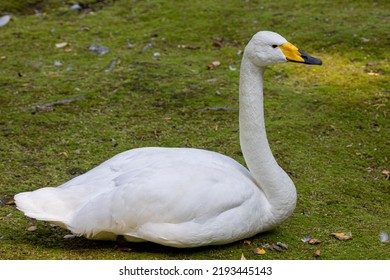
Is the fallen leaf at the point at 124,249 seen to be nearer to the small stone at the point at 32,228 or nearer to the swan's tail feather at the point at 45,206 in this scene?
the swan's tail feather at the point at 45,206

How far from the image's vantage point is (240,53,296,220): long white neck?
4809 millimetres

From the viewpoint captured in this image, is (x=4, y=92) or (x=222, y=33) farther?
(x=222, y=33)

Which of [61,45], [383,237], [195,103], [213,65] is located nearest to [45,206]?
[383,237]

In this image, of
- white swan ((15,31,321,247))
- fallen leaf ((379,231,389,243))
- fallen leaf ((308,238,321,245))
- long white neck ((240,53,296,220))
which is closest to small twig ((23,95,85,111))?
white swan ((15,31,321,247))

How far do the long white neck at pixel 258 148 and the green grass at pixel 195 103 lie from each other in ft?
0.92

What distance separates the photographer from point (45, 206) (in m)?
4.49

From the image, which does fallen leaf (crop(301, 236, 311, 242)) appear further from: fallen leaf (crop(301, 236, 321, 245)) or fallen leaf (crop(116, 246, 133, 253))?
fallen leaf (crop(116, 246, 133, 253))

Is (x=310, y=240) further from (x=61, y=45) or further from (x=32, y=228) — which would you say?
(x=61, y=45)

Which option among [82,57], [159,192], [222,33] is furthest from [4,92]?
[159,192]

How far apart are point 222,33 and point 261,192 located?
5.39 m

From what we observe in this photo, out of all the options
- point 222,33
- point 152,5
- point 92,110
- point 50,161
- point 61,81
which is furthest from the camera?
point 152,5

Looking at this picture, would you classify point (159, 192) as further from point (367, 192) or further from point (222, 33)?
point (222, 33)

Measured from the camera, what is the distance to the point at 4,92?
313 inches

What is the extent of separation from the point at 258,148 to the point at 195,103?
2871mm
